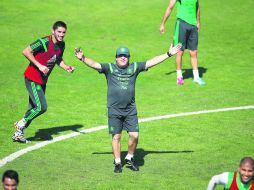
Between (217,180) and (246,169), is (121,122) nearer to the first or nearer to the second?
(217,180)

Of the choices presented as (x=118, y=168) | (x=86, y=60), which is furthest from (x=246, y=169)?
(x=86, y=60)

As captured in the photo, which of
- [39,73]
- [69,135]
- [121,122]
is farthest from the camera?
[69,135]

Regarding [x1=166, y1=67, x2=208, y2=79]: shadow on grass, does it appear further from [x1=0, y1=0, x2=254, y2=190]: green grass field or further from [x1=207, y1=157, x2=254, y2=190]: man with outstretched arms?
[x1=207, y1=157, x2=254, y2=190]: man with outstretched arms

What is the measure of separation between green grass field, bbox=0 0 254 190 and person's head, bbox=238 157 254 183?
2.33 m

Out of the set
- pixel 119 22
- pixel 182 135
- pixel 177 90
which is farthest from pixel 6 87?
pixel 119 22

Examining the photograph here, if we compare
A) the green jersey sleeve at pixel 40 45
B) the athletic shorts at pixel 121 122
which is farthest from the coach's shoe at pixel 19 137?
the athletic shorts at pixel 121 122

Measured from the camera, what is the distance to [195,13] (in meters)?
20.6

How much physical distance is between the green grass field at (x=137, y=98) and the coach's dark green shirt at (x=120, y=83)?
129 cm

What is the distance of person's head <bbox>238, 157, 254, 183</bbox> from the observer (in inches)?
392

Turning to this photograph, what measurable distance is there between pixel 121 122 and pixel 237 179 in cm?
381

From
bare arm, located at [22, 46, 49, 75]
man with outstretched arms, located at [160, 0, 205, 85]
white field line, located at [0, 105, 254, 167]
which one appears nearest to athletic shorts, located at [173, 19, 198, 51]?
man with outstretched arms, located at [160, 0, 205, 85]

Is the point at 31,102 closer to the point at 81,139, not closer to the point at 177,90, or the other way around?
the point at 81,139

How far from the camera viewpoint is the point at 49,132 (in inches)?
635

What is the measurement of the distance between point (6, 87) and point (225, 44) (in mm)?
8633
